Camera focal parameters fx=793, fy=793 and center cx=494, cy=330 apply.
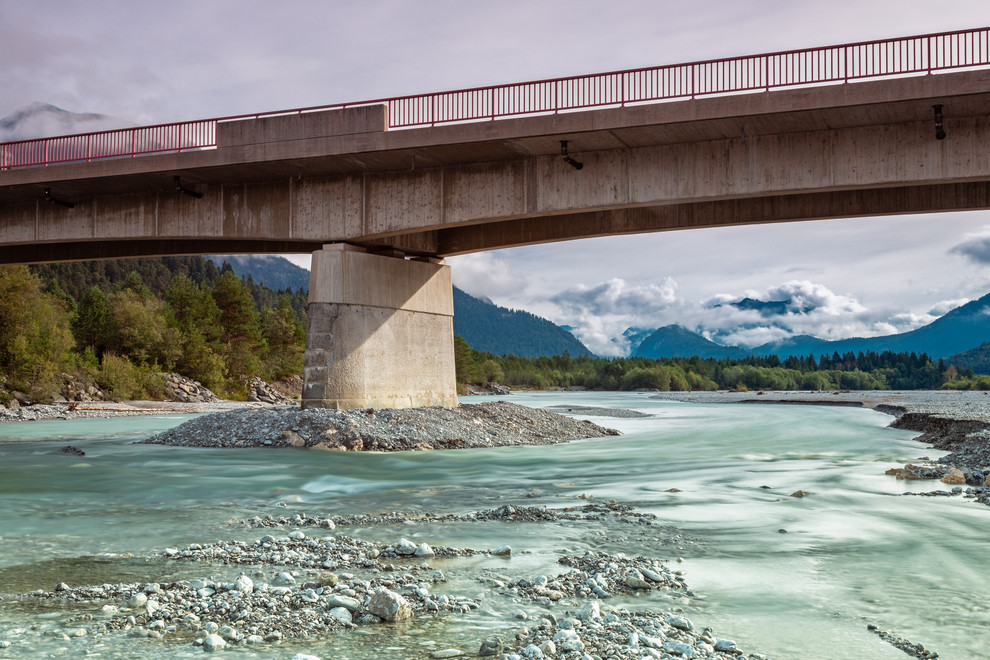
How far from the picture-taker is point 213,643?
18.8ft

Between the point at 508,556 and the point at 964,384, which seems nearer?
the point at 508,556

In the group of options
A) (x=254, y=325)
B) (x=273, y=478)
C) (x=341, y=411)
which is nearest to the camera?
(x=273, y=478)

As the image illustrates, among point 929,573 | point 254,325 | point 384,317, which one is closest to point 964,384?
point 254,325

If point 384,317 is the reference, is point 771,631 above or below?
below

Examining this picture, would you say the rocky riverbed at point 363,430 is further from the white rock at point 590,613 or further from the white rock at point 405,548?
the white rock at point 590,613

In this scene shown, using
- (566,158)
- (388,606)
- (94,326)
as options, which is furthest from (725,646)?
(94,326)

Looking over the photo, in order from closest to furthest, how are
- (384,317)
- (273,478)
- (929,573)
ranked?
(929,573) → (273,478) → (384,317)

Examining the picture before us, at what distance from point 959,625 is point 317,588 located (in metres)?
5.50

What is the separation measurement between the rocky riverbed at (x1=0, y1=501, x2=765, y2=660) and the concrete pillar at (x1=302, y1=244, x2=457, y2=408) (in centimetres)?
1766

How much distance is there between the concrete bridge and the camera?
21.9 meters

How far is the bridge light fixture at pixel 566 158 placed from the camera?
2419 centimetres

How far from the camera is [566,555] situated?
8938mm

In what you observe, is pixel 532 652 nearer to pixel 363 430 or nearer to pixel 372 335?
pixel 363 430

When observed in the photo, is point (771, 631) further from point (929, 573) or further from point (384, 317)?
point (384, 317)
